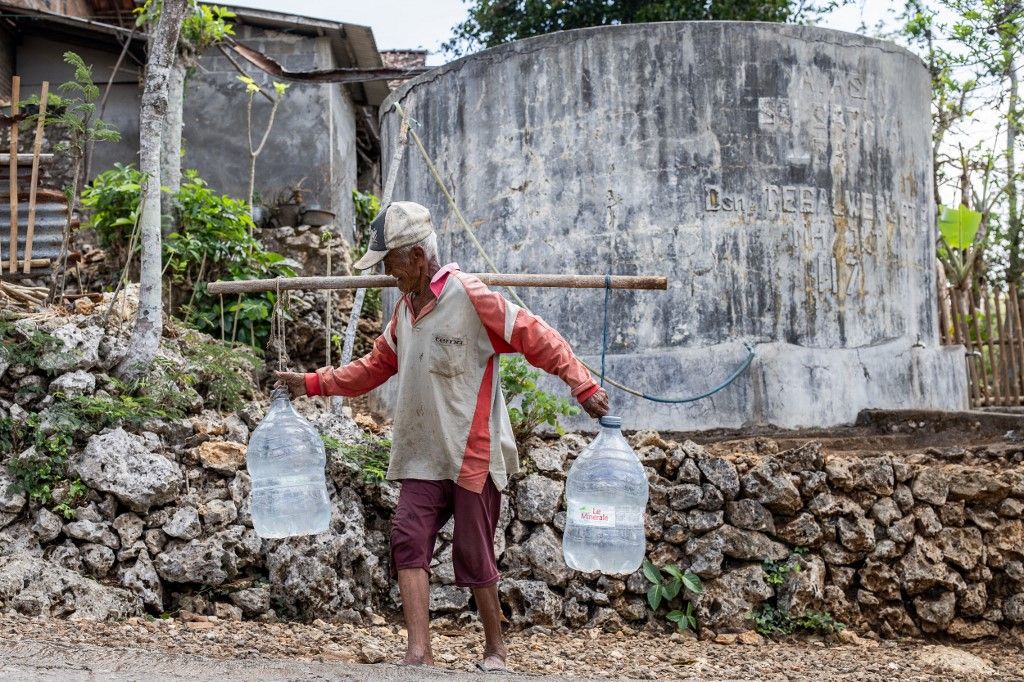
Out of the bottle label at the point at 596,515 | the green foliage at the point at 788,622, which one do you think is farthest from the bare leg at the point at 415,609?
the green foliage at the point at 788,622

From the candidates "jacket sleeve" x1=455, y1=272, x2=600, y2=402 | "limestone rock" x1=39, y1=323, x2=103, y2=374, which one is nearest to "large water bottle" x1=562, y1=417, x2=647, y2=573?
"jacket sleeve" x1=455, y1=272, x2=600, y2=402

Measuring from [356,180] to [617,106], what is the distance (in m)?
8.50

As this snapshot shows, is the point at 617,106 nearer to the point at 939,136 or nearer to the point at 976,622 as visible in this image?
the point at 976,622

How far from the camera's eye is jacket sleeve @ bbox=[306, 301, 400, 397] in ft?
15.9

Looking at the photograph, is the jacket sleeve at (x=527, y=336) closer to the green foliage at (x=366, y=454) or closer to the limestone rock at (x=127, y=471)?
the green foliage at (x=366, y=454)

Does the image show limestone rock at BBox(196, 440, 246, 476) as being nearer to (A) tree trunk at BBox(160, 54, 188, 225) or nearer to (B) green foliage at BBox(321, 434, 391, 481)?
(B) green foliage at BBox(321, 434, 391, 481)

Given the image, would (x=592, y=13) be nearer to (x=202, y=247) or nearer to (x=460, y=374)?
(x=202, y=247)

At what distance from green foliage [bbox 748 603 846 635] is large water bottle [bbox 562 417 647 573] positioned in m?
2.42

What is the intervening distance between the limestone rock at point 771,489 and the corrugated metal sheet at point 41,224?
6.50 m

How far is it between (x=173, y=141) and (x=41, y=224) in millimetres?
1401

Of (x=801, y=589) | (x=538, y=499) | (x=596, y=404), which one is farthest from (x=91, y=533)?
(x=801, y=589)

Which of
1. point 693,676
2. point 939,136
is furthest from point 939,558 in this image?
point 939,136

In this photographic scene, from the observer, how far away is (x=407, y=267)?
446cm

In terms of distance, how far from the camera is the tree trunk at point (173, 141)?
9.88m
